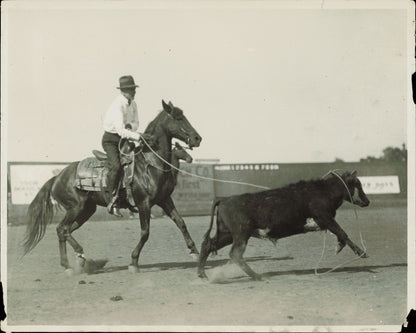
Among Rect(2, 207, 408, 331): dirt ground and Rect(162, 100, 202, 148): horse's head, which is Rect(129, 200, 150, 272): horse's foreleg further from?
Rect(162, 100, 202, 148): horse's head

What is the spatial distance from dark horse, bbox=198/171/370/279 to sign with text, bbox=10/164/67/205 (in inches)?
260

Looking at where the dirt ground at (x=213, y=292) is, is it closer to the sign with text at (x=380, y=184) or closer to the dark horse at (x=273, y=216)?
the dark horse at (x=273, y=216)

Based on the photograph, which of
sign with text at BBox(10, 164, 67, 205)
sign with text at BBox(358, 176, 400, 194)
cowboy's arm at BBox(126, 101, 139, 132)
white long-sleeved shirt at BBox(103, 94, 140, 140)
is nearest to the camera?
white long-sleeved shirt at BBox(103, 94, 140, 140)

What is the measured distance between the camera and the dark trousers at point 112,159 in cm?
991

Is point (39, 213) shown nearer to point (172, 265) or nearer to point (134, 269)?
point (134, 269)

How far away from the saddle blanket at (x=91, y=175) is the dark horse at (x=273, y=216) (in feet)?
6.97

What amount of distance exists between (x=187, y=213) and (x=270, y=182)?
3141mm

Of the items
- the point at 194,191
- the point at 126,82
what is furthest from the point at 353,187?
the point at 194,191

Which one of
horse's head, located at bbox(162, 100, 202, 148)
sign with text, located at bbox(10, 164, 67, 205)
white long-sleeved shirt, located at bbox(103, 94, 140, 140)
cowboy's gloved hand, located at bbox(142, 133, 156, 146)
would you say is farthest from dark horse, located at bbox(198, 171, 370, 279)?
sign with text, located at bbox(10, 164, 67, 205)

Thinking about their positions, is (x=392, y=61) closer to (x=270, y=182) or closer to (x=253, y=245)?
(x=253, y=245)

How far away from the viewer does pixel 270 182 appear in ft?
65.6

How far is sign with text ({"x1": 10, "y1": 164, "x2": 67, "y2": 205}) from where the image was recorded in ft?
48.7

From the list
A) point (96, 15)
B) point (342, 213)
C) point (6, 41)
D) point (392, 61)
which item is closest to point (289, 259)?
point (392, 61)

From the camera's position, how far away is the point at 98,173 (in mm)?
10148
